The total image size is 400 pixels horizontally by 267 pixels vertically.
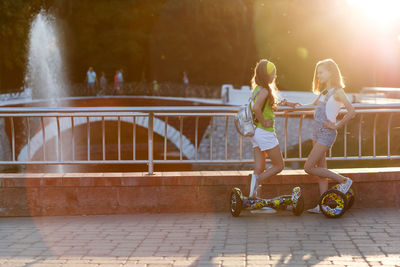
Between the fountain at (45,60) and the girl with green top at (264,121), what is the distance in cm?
2738

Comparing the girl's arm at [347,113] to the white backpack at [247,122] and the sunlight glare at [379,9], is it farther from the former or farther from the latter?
the sunlight glare at [379,9]

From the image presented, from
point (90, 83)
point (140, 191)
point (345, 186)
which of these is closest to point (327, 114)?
point (345, 186)

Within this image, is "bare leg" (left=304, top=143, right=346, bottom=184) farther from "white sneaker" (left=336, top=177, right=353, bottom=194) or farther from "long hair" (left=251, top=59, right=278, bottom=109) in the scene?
"long hair" (left=251, top=59, right=278, bottom=109)

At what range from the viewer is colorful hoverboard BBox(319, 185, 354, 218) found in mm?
7098

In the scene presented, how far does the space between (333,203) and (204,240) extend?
5.45 ft

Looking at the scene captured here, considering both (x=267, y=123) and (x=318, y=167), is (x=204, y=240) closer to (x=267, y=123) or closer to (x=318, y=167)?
(x=267, y=123)

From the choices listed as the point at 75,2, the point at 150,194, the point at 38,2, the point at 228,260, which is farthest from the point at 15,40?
the point at 228,260

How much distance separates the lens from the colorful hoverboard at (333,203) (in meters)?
7.10

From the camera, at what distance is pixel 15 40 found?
119 feet

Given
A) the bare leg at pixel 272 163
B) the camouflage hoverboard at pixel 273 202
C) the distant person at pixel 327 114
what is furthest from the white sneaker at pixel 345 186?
the bare leg at pixel 272 163

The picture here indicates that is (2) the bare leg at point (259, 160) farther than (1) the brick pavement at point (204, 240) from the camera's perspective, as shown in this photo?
Yes

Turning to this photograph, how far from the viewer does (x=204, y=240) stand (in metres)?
6.29

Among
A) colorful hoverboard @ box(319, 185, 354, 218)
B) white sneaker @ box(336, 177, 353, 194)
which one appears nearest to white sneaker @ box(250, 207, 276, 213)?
colorful hoverboard @ box(319, 185, 354, 218)

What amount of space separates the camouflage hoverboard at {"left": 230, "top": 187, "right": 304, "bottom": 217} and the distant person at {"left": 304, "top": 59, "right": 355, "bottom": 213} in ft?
1.04
